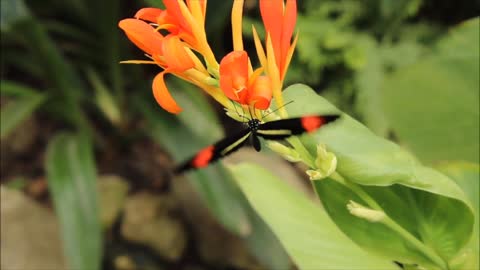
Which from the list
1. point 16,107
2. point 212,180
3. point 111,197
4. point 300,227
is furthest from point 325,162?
point 111,197

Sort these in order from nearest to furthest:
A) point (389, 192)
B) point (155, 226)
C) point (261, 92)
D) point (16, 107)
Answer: point (261, 92) → point (389, 192) → point (16, 107) → point (155, 226)

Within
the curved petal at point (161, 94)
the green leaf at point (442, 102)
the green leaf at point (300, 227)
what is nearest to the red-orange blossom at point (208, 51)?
the curved petal at point (161, 94)

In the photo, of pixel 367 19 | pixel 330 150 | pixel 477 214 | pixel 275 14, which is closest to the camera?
pixel 275 14

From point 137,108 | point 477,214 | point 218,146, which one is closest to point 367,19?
point 137,108

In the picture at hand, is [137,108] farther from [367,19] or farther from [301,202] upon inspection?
[301,202]

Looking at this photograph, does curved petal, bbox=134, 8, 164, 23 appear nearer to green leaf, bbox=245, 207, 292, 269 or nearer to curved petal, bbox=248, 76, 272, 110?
curved petal, bbox=248, 76, 272, 110

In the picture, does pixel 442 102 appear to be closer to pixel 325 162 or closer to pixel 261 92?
pixel 325 162
